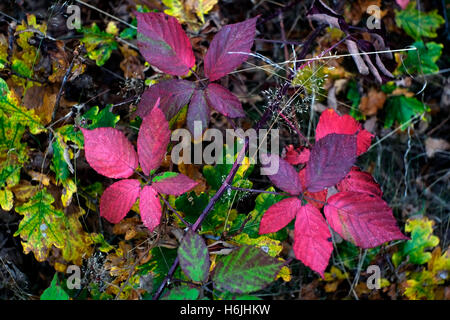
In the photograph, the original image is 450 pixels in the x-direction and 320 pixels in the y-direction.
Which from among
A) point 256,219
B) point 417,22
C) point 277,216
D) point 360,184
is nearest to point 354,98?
point 417,22

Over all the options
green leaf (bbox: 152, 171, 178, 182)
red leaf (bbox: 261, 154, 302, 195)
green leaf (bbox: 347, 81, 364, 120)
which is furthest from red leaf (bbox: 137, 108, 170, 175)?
green leaf (bbox: 347, 81, 364, 120)

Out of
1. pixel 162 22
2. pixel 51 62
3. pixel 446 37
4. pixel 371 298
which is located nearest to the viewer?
pixel 162 22

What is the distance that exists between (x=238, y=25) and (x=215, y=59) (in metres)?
0.11

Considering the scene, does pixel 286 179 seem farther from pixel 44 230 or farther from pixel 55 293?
pixel 44 230

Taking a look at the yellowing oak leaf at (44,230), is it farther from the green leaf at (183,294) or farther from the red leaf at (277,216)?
the red leaf at (277,216)

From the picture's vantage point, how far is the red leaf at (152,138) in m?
0.94

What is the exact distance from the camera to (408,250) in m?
1.57

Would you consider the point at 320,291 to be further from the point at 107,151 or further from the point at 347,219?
the point at 107,151

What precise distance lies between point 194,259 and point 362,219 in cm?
43

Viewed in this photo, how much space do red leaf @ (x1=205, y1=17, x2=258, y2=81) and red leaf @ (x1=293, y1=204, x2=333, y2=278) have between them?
440mm

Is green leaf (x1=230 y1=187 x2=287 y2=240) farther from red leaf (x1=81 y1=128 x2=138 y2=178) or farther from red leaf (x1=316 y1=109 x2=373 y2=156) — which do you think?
red leaf (x1=81 y1=128 x2=138 y2=178)

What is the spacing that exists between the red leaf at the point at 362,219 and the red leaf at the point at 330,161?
56mm

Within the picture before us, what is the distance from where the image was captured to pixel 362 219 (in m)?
0.91
